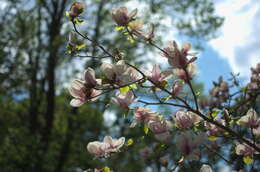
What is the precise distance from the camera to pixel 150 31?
6.10 feet

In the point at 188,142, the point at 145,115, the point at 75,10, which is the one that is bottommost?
the point at 188,142

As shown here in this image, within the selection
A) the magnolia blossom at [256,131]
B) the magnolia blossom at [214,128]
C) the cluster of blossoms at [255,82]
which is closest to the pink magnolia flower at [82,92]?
the magnolia blossom at [214,128]

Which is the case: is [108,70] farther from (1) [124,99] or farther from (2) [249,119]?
(2) [249,119]

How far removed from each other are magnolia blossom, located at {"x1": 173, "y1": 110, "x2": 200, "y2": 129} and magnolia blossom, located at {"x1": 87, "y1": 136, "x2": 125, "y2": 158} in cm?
40

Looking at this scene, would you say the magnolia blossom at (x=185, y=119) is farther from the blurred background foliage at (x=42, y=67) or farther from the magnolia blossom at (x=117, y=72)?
the blurred background foliage at (x=42, y=67)

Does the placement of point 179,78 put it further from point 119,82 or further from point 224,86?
point 224,86

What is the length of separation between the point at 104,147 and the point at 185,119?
52 cm

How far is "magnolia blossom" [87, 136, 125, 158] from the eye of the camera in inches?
76.4

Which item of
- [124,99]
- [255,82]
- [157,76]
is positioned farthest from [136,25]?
[255,82]

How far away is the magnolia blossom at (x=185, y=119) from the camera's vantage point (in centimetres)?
179

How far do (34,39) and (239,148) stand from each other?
10.3 metres

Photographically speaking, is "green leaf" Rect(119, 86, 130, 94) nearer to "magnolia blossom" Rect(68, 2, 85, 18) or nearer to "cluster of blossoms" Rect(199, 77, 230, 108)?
"magnolia blossom" Rect(68, 2, 85, 18)

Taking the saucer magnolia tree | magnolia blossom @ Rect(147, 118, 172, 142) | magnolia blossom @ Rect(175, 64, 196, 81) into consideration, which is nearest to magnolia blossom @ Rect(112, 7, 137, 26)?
the saucer magnolia tree

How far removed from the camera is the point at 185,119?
1.78 metres
